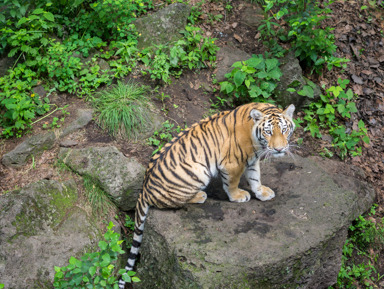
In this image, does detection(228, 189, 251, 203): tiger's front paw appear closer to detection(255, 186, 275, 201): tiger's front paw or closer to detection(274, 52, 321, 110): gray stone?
detection(255, 186, 275, 201): tiger's front paw

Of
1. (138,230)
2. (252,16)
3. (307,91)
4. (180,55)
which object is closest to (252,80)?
(307,91)

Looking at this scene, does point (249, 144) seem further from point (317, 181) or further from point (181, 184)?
point (317, 181)

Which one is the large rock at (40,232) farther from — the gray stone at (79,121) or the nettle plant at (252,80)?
the nettle plant at (252,80)

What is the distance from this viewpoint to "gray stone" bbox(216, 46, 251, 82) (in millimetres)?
6480

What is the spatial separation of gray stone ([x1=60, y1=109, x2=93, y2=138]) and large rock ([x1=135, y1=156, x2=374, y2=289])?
192cm

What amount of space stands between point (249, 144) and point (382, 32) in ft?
17.5

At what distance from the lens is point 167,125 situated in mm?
5594

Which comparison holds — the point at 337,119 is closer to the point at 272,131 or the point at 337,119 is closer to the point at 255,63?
the point at 255,63

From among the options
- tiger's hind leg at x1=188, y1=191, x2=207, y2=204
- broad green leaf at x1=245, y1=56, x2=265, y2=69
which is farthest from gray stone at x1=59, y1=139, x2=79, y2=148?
broad green leaf at x1=245, y1=56, x2=265, y2=69

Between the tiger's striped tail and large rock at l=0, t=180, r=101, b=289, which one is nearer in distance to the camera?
large rock at l=0, t=180, r=101, b=289

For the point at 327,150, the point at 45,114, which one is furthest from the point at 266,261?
the point at 45,114

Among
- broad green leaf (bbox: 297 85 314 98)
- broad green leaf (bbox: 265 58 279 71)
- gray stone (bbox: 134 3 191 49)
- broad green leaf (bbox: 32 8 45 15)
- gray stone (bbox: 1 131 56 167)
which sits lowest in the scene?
gray stone (bbox: 1 131 56 167)

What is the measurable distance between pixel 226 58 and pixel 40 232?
418 cm

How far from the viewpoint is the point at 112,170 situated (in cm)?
486
